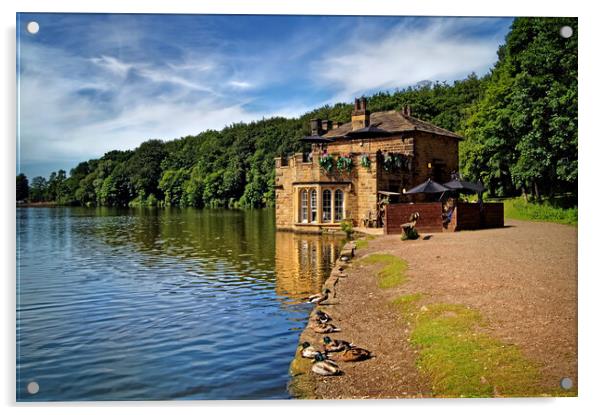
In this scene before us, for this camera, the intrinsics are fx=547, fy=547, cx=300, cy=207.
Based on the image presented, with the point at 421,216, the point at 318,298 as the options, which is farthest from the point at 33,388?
the point at 421,216

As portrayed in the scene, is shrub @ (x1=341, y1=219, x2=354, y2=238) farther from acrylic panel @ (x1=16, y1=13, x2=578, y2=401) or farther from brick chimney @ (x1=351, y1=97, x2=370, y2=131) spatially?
acrylic panel @ (x1=16, y1=13, x2=578, y2=401)

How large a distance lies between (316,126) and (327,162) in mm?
4045

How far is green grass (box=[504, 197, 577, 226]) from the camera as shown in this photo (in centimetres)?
919

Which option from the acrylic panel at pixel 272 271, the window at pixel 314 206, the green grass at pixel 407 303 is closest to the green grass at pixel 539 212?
the acrylic panel at pixel 272 271

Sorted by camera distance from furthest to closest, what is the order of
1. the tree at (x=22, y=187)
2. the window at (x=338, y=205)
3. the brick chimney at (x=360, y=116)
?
the brick chimney at (x=360, y=116) → the window at (x=338, y=205) → the tree at (x=22, y=187)

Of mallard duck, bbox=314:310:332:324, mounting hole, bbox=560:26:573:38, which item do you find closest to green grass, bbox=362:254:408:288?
mallard duck, bbox=314:310:332:324

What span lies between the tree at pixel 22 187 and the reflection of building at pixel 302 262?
5.54 metres

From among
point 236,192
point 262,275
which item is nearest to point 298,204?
point 262,275

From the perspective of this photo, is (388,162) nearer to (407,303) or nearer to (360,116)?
(360,116)

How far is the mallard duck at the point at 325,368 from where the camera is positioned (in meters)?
6.63

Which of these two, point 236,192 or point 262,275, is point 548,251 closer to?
point 262,275

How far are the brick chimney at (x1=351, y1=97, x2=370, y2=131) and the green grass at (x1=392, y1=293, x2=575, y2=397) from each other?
843 inches

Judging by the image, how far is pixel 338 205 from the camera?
25.9 metres
